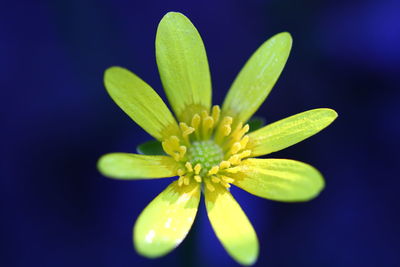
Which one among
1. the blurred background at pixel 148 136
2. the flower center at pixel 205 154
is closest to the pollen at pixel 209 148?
the flower center at pixel 205 154

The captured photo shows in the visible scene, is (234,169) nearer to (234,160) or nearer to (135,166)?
(234,160)

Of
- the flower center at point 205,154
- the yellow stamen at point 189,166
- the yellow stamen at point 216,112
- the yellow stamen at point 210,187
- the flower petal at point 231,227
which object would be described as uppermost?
the yellow stamen at point 216,112

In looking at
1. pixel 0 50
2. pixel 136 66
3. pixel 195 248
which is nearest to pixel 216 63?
pixel 136 66

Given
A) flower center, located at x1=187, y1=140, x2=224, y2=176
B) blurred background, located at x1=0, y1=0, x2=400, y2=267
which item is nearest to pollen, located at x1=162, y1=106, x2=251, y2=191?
flower center, located at x1=187, y1=140, x2=224, y2=176

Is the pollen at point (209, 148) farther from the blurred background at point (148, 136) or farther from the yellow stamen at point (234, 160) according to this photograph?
the blurred background at point (148, 136)

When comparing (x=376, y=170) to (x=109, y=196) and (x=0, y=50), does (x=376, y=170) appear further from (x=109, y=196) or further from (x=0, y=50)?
(x=0, y=50)

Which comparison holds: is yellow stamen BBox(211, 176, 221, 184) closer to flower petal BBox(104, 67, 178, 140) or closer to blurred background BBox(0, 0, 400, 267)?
flower petal BBox(104, 67, 178, 140)

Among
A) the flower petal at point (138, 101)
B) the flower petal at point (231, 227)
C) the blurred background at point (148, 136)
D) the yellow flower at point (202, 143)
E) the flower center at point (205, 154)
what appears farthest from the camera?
the blurred background at point (148, 136)
